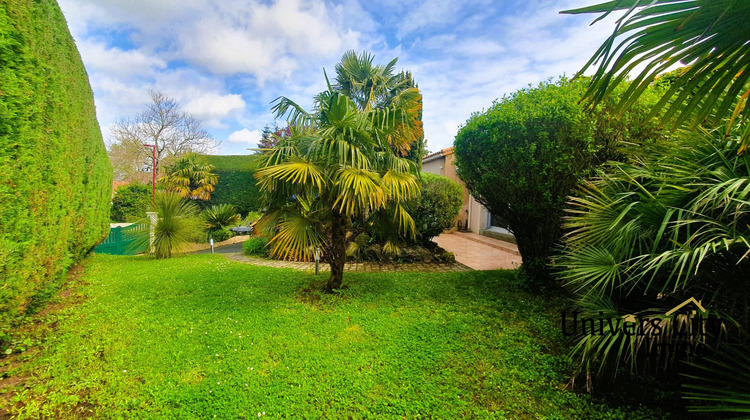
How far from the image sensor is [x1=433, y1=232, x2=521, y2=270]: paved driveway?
7138 mm

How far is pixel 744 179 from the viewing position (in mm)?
1785

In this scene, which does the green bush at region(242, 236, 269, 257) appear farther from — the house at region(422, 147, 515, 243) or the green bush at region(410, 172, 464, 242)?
the house at region(422, 147, 515, 243)

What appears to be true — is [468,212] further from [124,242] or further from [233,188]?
[233,188]

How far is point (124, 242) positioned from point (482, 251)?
38.3 feet

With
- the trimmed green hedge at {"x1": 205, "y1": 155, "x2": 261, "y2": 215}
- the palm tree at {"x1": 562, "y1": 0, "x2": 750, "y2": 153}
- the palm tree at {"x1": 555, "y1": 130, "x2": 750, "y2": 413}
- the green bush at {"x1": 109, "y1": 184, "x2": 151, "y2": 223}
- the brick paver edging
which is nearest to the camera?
the palm tree at {"x1": 562, "y1": 0, "x2": 750, "y2": 153}

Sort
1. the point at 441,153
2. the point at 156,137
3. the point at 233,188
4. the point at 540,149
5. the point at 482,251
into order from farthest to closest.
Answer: the point at 156,137 < the point at 233,188 < the point at 441,153 < the point at 482,251 < the point at 540,149

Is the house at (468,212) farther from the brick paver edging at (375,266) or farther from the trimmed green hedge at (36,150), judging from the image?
the trimmed green hedge at (36,150)

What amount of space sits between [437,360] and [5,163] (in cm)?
429

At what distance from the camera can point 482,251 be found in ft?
29.0

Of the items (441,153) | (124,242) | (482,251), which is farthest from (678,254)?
(124,242)

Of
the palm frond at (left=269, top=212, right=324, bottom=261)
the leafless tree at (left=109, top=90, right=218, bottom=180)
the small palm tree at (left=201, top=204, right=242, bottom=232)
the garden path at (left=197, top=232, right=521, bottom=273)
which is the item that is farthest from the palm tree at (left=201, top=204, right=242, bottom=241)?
the leafless tree at (left=109, top=90, right=218, bottom=180)

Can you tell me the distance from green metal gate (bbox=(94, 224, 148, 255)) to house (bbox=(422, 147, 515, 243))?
10170 millimetres

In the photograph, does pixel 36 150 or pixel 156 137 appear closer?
pixel 36 150

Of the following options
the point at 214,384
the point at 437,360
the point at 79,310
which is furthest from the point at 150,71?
the point at 437,360
